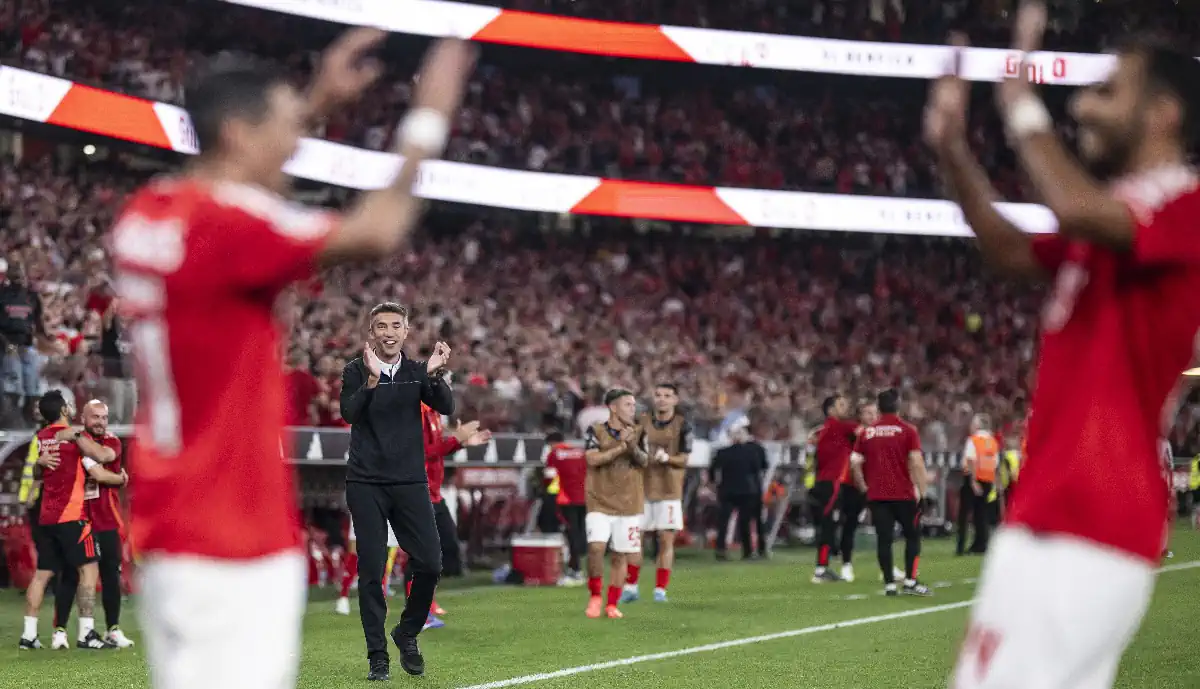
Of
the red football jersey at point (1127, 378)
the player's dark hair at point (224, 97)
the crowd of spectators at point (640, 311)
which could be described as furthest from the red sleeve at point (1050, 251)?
the crowd of spectators at point (640, 311)

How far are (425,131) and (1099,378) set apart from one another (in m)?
1.69

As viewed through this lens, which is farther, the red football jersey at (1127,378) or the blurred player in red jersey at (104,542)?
the blurred player in red jersey at (104,542)

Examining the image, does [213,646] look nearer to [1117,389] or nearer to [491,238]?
[1117,389]

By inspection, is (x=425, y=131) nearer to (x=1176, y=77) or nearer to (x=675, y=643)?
(x=1176, y=77)

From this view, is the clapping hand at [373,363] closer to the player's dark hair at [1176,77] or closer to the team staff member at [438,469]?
the team staff member at [438,469]

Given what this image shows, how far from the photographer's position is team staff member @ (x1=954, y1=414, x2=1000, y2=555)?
2295cm

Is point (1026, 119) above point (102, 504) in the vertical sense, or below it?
above

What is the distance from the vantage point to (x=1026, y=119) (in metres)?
3.77

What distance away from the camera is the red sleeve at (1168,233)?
3.62 metres

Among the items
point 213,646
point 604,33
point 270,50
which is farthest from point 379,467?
point 604,33

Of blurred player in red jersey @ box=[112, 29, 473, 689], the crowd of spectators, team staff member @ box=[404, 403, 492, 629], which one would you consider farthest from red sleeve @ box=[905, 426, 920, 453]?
blurred player in red jersey @ box=[112, 29, 473, 689]

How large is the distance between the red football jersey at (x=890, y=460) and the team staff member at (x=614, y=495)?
10.1ft


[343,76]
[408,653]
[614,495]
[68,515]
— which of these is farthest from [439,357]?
[343,76]

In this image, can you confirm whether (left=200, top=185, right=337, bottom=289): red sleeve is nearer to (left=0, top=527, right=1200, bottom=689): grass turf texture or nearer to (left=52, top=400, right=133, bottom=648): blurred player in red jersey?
(left=0, top=527, right=1200, bottom=689): grass turf texture
